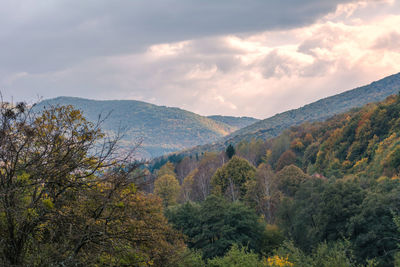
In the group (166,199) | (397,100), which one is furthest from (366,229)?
(397,100)

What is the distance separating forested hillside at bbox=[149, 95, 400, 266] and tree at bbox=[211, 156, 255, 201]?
183mm

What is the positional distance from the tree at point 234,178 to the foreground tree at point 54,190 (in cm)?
5776

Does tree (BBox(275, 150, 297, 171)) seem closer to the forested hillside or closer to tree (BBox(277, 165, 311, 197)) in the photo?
the forested hillside

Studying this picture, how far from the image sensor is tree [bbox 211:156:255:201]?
71250mm

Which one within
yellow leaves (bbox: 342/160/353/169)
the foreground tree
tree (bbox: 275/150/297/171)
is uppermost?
the foreground tree

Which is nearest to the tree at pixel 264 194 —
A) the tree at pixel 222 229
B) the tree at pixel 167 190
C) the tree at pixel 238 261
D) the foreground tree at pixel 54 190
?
the tree at pixel 222 229

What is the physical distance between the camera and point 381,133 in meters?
91.6

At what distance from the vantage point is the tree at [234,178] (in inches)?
2805

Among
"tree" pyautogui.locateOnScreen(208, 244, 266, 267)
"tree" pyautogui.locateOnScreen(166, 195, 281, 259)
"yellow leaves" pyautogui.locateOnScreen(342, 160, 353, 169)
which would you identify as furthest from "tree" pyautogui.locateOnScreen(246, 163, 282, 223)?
"tree" pyautogui.locateOnScreen(208, 244, 266, 267)

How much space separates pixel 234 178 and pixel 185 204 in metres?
21.3

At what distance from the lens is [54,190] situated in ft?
42.9

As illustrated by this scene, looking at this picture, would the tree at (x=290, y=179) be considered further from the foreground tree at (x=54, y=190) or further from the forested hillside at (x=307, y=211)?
the foreground tree at (x=54, y=190)

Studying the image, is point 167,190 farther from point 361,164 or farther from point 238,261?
point 238,261

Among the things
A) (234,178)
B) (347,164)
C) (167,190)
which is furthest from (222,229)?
(347,164)
